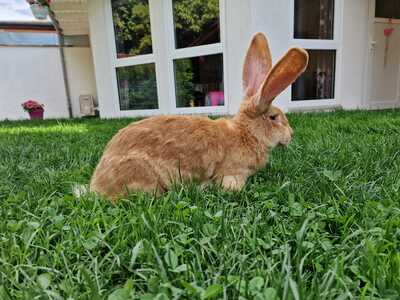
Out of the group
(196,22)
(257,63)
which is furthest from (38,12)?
(257,63)

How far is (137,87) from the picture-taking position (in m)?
6.27

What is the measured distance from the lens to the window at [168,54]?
5113 millimetres

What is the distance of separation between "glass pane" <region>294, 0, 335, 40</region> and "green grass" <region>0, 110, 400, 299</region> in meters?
3.81

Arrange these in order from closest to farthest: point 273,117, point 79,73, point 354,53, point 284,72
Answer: point 284,72 < point 273,117 < point 354,53 < point 79,73

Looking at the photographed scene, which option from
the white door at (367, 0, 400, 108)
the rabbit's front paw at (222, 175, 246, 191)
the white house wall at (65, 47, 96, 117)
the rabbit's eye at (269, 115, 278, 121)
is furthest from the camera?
the white house wall at (65, 47, 96, 117)

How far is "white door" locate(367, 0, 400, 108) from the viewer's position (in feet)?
18.1

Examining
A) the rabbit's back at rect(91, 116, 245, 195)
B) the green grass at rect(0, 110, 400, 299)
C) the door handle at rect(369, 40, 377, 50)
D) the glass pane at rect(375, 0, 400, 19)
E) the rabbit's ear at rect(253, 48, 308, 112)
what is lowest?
the green grass at rect(0, 110, 400, 299)

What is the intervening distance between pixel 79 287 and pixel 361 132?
9.07 feet

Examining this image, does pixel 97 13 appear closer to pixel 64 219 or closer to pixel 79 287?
pixel 64 219

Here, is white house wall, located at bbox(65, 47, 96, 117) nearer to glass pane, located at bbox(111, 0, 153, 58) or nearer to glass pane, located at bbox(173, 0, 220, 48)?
glass pane, located at bbox(111, 0, 153, 58)

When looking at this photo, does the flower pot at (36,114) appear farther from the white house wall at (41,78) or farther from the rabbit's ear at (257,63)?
the rabbit's ear at (257,63)

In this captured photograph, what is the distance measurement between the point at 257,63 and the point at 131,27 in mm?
5118

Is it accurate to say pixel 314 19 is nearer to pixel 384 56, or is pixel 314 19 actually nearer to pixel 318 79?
pixel 318 79

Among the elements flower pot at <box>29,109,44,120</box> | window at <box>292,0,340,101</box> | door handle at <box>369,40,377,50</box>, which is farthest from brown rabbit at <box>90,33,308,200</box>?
flower pot at <box>29,109,44,120</box>
